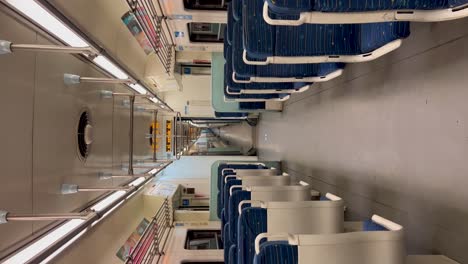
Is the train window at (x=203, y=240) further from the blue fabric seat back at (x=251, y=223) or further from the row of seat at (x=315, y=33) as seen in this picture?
the blue fabric seat back at (x=251, y=223)

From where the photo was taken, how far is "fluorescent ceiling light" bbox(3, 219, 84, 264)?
1.09 metres

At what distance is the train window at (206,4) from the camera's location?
4824 mm

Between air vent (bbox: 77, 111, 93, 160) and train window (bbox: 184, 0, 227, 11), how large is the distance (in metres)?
2.86

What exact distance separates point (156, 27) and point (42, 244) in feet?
11.7

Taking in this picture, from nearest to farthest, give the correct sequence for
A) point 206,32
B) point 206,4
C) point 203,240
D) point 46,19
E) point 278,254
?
1. point 46,19
2. point 278,254
3. point 206,4
4. point 203,240
5. point 206,32

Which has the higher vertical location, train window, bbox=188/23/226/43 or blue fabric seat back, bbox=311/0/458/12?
train window, bbox=188/23/226/43

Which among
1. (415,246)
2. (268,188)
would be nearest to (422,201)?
(415,246)

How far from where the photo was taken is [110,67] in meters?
1.67

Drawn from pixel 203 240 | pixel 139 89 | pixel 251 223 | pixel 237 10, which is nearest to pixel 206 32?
pixel 237 10

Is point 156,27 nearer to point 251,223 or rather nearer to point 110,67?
point 110,67

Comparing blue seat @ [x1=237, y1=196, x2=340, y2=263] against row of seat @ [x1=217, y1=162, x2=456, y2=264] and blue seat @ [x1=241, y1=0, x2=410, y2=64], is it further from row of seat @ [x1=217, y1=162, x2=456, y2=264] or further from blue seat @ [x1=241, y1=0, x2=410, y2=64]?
blue seat @ [x1=241, y1=0, x2=410, y2=64]

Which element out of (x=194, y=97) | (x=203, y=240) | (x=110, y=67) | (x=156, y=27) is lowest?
(x=203, y=240)

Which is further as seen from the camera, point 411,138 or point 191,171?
point 191,171

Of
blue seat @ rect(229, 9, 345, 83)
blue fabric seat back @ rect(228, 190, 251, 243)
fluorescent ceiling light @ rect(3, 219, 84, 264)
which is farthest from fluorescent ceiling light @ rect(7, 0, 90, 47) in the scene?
blue seat @ rect(229, 9, 345, 83)
